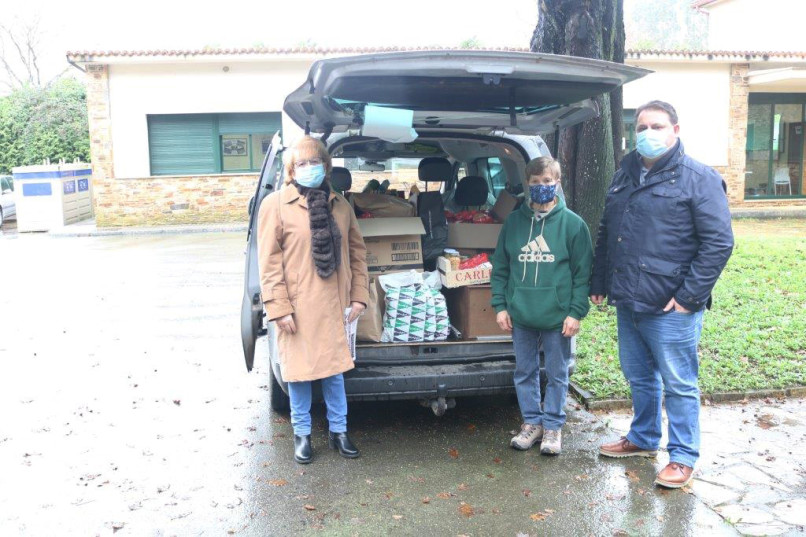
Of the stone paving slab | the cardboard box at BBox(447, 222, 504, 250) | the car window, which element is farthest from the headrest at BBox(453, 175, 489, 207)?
the stone paving slab

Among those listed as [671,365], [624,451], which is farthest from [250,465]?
[671,365]

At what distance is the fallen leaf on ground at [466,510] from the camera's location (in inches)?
151

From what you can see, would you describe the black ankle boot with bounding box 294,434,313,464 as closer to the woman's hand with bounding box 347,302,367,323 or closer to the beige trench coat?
the beige trench coat

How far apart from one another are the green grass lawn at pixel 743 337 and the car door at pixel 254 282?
239 cm

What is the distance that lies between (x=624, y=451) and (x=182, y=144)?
57.5 ft

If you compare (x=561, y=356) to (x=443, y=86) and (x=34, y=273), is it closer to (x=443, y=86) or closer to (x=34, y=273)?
(x=443, y=86)

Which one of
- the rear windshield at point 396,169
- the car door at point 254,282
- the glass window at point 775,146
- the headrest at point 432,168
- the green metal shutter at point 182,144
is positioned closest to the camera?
the car door at point 254,282

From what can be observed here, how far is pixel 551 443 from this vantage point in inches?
178

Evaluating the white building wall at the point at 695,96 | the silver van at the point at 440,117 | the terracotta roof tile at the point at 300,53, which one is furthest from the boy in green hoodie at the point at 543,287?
the white building wall at the point at 695,96

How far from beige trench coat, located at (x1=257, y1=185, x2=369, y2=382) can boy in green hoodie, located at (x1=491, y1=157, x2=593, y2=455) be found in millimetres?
969

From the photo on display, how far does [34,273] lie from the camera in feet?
40.8

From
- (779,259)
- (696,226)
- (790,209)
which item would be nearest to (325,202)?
(696,226)

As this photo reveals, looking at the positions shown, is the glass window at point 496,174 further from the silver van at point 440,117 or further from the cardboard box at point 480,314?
the cardboard box at point 480,314

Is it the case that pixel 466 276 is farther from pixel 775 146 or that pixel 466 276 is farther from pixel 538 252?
pixel 775 146
